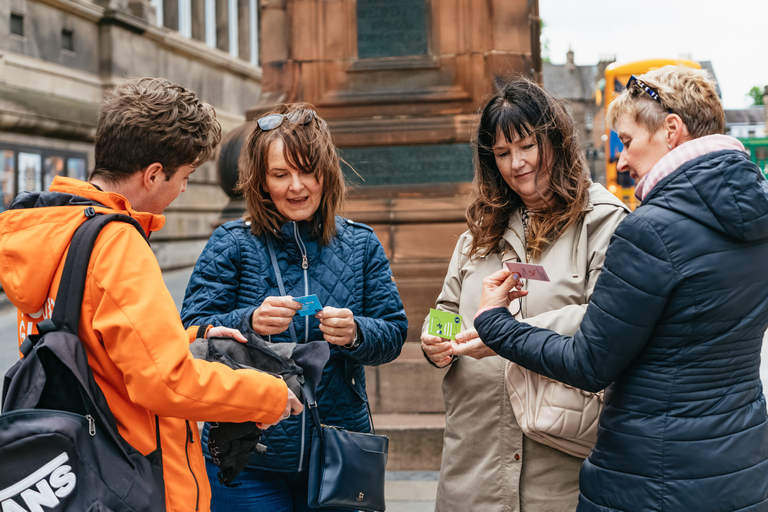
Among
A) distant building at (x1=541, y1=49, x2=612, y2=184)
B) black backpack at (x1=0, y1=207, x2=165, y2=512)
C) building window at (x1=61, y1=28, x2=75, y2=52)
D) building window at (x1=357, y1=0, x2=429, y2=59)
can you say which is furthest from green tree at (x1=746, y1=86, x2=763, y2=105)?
black backpack at (x1=0, y1=207, x2=165, y2=512)

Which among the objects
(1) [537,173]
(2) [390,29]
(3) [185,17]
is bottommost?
(1) [537,173]

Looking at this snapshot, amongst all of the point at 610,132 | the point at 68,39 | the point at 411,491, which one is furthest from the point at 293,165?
the point at 610,132

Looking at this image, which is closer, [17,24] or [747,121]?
[17,24]

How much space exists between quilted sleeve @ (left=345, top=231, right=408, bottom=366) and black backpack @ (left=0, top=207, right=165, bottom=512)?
91 centimetres

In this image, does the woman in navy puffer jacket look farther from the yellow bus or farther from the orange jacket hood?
the yellow bus

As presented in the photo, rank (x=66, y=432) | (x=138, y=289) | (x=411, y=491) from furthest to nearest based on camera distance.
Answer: (x=411, y=491), (x=138, y=289), (x=66, y=432)

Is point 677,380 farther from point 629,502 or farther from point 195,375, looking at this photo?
point 195,375

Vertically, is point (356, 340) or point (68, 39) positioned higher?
point (68, 39)

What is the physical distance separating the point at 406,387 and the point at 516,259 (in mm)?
2563

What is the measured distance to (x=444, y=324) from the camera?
2.45m

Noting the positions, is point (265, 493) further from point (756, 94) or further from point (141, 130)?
point (756, 94)

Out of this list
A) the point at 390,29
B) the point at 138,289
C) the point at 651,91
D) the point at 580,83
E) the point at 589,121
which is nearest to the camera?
the point at 138,289

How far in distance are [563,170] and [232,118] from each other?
17.6 m

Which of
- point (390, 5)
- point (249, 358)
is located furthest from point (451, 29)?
point (249, 358)
